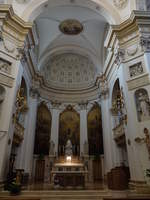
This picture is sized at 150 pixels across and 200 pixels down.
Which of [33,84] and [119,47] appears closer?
[119,47]

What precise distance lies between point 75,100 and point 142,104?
395 inches

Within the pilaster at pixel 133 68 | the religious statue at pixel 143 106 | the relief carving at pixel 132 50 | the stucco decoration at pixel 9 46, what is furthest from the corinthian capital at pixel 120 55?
the stucco decoration at pixel 9 46

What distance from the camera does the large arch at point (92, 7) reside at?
11.4 metres

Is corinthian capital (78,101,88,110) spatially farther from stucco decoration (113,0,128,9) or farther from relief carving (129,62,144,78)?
stucco decoration (113,0,128,9)

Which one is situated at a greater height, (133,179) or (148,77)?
(148,77)

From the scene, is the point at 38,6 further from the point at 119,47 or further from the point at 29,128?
the point at 29,128

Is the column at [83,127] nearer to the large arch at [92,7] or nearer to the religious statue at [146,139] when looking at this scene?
the religious statue at [146,139]

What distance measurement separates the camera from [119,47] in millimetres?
10664

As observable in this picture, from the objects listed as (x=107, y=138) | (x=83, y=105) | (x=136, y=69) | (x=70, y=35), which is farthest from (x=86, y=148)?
(x=70, y=35)

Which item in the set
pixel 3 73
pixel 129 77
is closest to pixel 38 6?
pixel 3 73

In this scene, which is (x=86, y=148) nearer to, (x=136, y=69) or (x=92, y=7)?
(x=136, y=69)

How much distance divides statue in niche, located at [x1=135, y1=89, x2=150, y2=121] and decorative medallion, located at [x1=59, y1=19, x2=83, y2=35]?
949 centimetres

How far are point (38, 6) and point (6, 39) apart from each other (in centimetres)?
382

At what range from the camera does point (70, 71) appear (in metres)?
19.2
